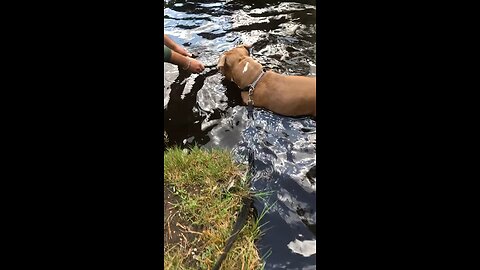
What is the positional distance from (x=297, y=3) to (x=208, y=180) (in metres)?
2.64

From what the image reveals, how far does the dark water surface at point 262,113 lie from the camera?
7.73ft

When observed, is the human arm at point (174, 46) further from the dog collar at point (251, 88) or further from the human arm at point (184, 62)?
the dog collar at point (251, 88)

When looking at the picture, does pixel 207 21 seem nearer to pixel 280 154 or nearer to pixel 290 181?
pixel 280 154

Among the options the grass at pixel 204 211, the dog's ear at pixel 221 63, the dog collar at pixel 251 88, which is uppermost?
the dog's ear at pixel 221 63

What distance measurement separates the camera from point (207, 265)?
2.10 meters

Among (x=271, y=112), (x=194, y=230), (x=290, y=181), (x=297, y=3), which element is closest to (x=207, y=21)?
(x=297, y=3)

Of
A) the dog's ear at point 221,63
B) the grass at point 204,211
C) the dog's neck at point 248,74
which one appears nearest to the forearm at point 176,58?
the dog's ear at point 221,63

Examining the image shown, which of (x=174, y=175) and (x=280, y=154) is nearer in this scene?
(x=174, y=175)

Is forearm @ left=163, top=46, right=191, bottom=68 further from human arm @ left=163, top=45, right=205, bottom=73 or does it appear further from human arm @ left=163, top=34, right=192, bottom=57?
human arm @ left=163, top=34, right=192, bottom=57

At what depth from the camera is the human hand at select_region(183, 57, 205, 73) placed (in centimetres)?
359

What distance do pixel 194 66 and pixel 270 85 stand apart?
31.3 inches
